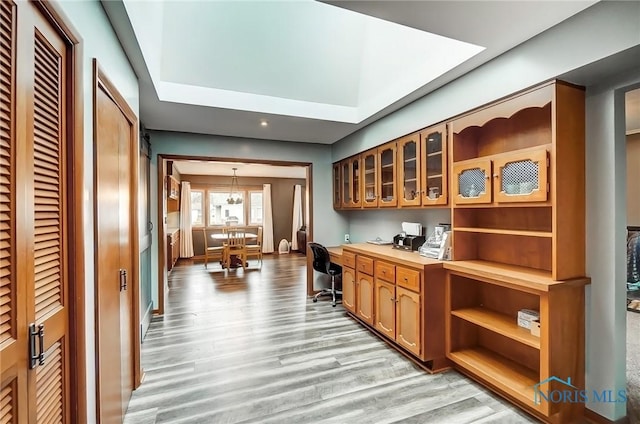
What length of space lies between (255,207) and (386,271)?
25.0 feet

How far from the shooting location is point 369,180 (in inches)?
162

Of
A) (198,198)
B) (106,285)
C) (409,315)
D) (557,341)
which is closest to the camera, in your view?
(106,285)

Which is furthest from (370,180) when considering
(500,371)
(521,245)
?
(500,371)

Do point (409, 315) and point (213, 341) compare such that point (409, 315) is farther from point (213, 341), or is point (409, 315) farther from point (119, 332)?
point (119, 332)

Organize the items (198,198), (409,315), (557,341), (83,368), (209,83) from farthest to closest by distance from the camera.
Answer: (198,198)
(209,83)
(409,315)
(557,341)
(83,368)

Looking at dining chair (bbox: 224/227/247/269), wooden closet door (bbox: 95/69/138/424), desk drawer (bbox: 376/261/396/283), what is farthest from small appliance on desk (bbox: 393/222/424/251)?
dining chair (bbox: 224/227/247/269)

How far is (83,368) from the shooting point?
1.32 meters

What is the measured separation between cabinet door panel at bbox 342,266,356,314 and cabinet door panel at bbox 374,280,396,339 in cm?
52

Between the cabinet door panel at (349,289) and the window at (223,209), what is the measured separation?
20.2ft

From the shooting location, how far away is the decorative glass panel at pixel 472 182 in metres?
2.44

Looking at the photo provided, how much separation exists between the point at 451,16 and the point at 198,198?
8.94 meters

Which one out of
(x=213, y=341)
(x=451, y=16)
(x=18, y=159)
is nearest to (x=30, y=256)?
(x=18, y=159)

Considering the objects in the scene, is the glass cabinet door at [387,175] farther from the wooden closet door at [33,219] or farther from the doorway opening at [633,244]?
the wooden closet door at [33,219]

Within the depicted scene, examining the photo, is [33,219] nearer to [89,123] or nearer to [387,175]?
[89,123]
